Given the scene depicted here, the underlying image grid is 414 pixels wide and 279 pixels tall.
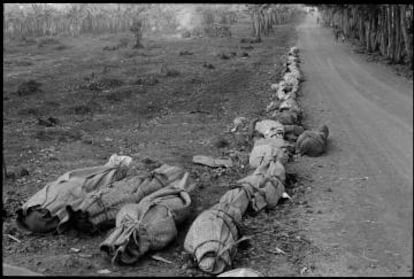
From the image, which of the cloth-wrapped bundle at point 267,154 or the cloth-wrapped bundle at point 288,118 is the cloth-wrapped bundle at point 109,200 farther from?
the cloth-wrapped bundle at point 288,118

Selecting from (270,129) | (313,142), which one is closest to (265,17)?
(270,129)

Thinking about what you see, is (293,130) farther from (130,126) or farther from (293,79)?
(293,79)

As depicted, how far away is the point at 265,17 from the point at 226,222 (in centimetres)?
4041

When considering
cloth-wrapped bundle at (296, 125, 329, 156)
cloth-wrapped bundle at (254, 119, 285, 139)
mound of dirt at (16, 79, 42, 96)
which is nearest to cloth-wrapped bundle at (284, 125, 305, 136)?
cloth-wrapped bundle at (254, 119, 285, 139)

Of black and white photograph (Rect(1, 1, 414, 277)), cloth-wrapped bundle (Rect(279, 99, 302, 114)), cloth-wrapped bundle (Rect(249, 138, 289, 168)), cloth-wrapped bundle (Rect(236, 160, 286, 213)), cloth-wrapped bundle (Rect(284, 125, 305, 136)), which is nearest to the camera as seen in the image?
black and white photograph (Rect(1, 1, 414, 277))

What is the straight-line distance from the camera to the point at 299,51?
2641 cm

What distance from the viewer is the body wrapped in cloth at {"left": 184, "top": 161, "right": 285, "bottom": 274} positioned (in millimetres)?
5531

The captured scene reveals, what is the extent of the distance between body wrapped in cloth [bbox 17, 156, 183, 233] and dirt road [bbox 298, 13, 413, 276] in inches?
91.6

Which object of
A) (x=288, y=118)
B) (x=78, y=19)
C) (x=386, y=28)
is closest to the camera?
(x=288, y=118)

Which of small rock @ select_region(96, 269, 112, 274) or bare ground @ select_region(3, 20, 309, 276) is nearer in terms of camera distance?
small rock @ select_region(96, 269, 112, 274)

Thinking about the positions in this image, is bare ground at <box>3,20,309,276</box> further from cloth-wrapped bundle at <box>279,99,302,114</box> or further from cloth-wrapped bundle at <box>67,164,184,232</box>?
cloth-wrapped bundle at <box>279,99,302,114</box>

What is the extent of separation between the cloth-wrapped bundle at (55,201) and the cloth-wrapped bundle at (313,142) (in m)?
3.76

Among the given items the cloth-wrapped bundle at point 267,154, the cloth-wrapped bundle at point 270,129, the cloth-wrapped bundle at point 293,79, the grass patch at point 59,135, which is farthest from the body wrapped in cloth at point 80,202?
the cloth-wrapped bundle at point 293,79

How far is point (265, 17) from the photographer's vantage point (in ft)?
147
